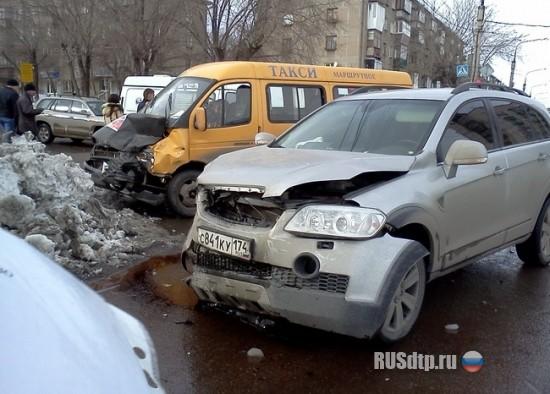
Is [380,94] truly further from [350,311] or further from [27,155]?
[27,155]

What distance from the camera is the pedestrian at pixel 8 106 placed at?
1074 cm

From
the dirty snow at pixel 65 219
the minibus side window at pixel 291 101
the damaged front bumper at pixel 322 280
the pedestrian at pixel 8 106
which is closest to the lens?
the damaged front bumper at pixel 322 280

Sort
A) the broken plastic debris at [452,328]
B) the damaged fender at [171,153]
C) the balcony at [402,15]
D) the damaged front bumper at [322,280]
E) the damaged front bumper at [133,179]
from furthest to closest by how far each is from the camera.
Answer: the balcony at [402,15], the damaged front bumper at [133,179], the damaged fender at [171,153], the broken plastic debris at [452,328], the damaged front bumper at [322,280]

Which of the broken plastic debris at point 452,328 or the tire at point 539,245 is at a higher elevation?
the tire at point 539,245

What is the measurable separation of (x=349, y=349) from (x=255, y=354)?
0.66 meters

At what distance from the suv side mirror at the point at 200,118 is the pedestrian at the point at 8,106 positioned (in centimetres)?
542

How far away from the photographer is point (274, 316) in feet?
11.0

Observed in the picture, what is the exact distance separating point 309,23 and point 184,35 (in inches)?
235

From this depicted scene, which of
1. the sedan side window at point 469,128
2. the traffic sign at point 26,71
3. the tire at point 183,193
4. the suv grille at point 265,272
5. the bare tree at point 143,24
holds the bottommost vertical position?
the tire at point 183,193

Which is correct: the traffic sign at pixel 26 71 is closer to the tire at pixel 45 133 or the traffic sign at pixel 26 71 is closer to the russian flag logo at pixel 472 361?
the tire at pixel 45 133

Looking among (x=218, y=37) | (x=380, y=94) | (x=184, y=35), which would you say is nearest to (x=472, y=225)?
(x=380, y=94)

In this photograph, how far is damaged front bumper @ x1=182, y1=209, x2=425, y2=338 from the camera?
3117 millimetres

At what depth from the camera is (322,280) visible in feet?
10.5

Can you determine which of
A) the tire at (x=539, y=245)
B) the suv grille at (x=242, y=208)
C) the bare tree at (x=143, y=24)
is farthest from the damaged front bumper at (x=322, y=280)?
the bare tree at (x=143, y=24)
